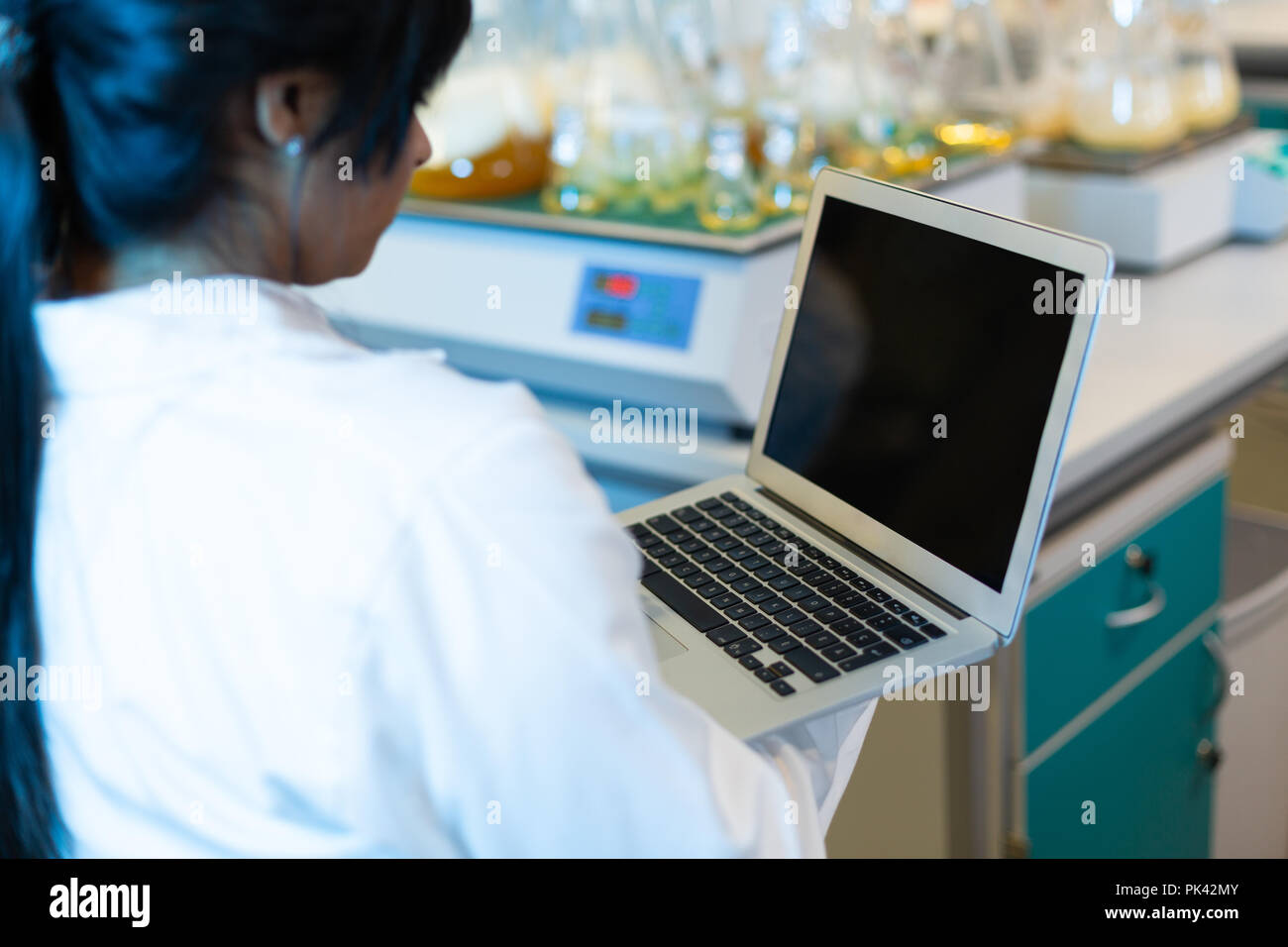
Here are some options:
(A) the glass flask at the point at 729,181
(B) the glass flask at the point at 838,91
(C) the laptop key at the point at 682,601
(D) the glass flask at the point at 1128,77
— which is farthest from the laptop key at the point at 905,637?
(D) the glass flask at the point at 1128,77

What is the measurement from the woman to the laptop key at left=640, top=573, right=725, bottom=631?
0.17m

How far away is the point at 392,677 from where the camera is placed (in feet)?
1.85

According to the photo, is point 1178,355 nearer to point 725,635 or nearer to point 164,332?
point 725,635

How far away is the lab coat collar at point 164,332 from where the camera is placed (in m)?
0.62

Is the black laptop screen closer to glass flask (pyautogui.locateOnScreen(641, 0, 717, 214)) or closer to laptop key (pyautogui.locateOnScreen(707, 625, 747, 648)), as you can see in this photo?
laptop key (pyautogui.locateOnScreen(707, 625, 747, 648))

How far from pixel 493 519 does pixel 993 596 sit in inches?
15.5

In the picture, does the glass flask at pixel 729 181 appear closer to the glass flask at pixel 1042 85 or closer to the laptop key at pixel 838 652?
the glass flask at pixel 1042 85

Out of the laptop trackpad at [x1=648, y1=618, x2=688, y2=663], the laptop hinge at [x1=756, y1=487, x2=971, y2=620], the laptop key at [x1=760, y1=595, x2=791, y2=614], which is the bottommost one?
the laptop trackpad at [x1=648, y1=618, x2=688, y2=663]

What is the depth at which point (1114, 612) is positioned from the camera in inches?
58.1

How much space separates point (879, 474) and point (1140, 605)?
0.73 m

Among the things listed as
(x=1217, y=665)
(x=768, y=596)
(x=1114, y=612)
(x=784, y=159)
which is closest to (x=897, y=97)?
(x=784, y=159)

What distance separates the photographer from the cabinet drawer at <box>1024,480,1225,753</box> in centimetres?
139

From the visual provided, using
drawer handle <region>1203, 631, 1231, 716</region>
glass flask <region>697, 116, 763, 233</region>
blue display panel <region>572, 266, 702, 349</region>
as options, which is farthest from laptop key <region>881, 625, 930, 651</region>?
drawer handle <region>1203, 631, 1231, 716</region>
